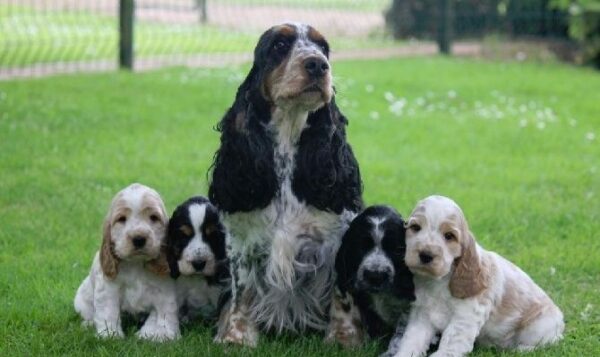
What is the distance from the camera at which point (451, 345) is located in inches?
217

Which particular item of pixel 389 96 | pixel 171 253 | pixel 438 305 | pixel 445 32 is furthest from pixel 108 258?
pixel 445 32

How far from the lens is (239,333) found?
5953mm

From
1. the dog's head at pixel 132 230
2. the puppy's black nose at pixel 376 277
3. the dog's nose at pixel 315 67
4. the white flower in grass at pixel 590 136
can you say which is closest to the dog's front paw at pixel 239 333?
the dog's head at pixel 132 230

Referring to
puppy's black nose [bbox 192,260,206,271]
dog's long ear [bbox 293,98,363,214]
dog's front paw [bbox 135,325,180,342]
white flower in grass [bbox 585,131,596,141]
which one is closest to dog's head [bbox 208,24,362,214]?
dog's long ear [bbox 293,98,363,214]

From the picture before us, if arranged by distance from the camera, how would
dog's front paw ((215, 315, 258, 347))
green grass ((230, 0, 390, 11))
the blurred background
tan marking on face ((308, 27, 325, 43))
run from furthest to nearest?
green grass ((230, 0, 390, 11)) < the blurred background < dog's front paw ((215, 315, 258, 347)) < tan marking on face ((308, 27, 325, 43))

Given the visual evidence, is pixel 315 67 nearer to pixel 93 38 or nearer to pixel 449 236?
pixel 449 236

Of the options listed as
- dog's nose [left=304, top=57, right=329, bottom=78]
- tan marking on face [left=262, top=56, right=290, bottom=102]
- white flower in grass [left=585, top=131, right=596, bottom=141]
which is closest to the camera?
dog's nose [left=304, top=57, right=329, bottom=78]

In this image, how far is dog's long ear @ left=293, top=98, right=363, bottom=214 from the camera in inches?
227

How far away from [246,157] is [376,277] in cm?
94

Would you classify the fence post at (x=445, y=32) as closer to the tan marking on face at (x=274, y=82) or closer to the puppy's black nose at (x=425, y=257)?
the tan marking on face at (x=274, y=82)

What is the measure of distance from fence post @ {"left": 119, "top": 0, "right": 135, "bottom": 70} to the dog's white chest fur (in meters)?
11.0

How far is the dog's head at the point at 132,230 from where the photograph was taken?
19.1 ft

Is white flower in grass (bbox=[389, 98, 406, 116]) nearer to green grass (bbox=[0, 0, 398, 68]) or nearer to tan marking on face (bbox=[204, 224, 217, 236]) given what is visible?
green grass (bbox=[0, 0, 398, 68])

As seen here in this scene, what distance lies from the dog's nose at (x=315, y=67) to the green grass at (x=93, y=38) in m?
11.6
